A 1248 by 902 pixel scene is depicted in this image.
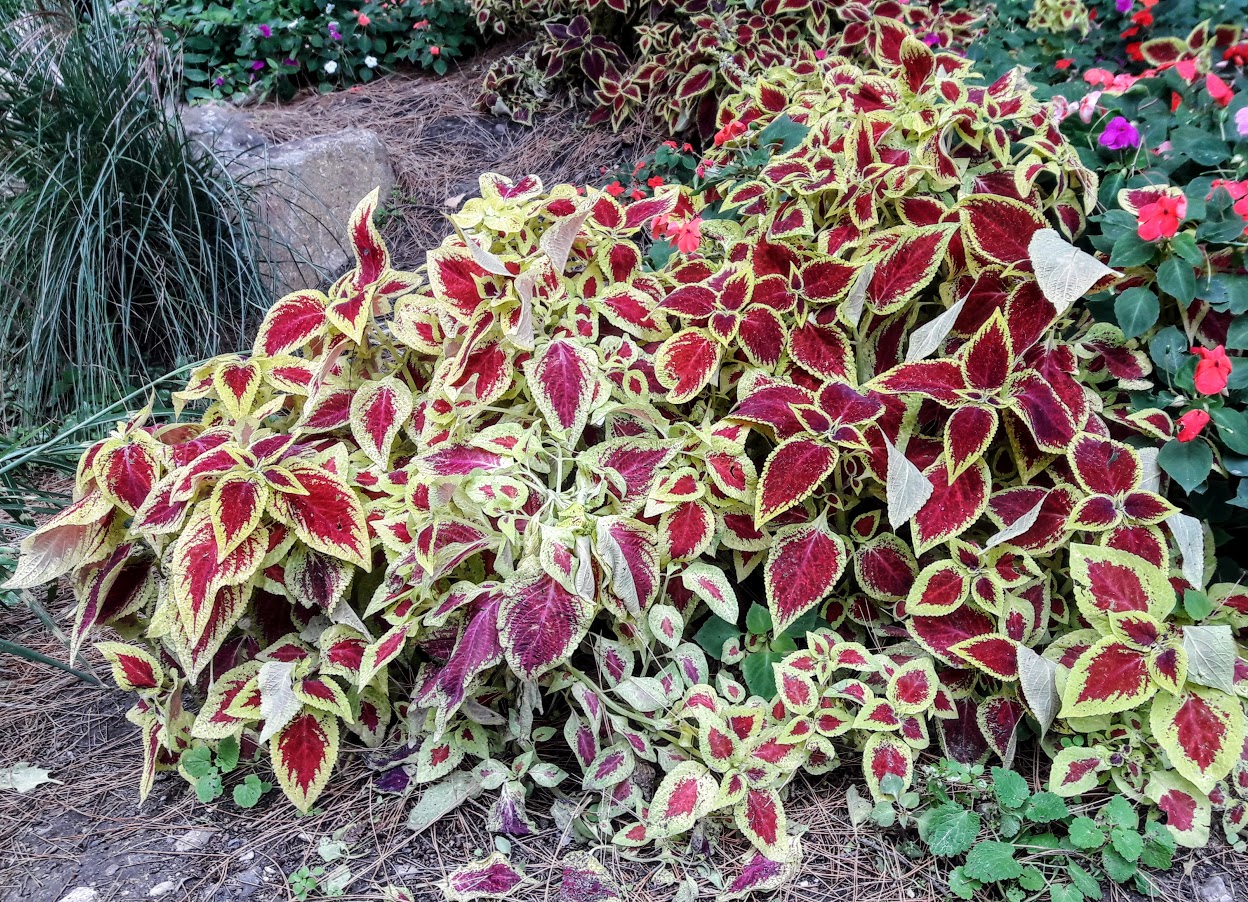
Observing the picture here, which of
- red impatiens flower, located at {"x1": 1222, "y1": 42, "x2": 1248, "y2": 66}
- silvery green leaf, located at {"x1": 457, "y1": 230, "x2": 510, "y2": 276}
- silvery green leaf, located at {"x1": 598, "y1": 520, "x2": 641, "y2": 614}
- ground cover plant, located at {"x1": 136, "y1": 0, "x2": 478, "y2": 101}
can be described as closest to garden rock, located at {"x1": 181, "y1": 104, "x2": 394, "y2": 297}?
ground cover plant, located at {"x1": 136, "y1": 0, "x2": 478, "y2": 101}

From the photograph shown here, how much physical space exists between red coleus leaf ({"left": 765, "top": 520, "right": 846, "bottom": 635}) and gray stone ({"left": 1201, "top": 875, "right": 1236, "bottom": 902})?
65cm

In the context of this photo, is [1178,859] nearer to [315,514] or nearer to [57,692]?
[315,514]

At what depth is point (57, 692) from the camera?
169 centimetres

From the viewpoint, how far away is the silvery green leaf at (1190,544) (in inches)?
53.4

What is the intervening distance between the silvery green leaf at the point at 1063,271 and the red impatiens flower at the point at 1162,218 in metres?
→ 0.09

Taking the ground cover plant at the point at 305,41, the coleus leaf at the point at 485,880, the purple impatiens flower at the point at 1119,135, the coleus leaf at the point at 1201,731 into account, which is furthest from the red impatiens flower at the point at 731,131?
the ground cover plant at the point at 305,41

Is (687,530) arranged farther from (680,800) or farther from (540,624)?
(680,800)

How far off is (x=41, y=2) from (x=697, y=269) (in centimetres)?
228

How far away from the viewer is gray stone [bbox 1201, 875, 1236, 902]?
1.24m

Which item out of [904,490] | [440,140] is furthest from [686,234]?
[440,140]

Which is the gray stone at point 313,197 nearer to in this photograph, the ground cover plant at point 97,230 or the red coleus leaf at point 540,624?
the ground cover plant at point 97,230

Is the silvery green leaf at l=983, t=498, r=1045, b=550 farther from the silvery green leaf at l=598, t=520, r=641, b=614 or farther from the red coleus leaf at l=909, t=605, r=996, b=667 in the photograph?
the silvery green leaf at l=598, t=520, r=641, b=614

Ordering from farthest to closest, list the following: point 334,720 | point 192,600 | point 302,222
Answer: point 302,222 < point 334,720 < point 192,600

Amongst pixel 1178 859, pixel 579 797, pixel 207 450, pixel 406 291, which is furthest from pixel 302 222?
pixel 1178 859
